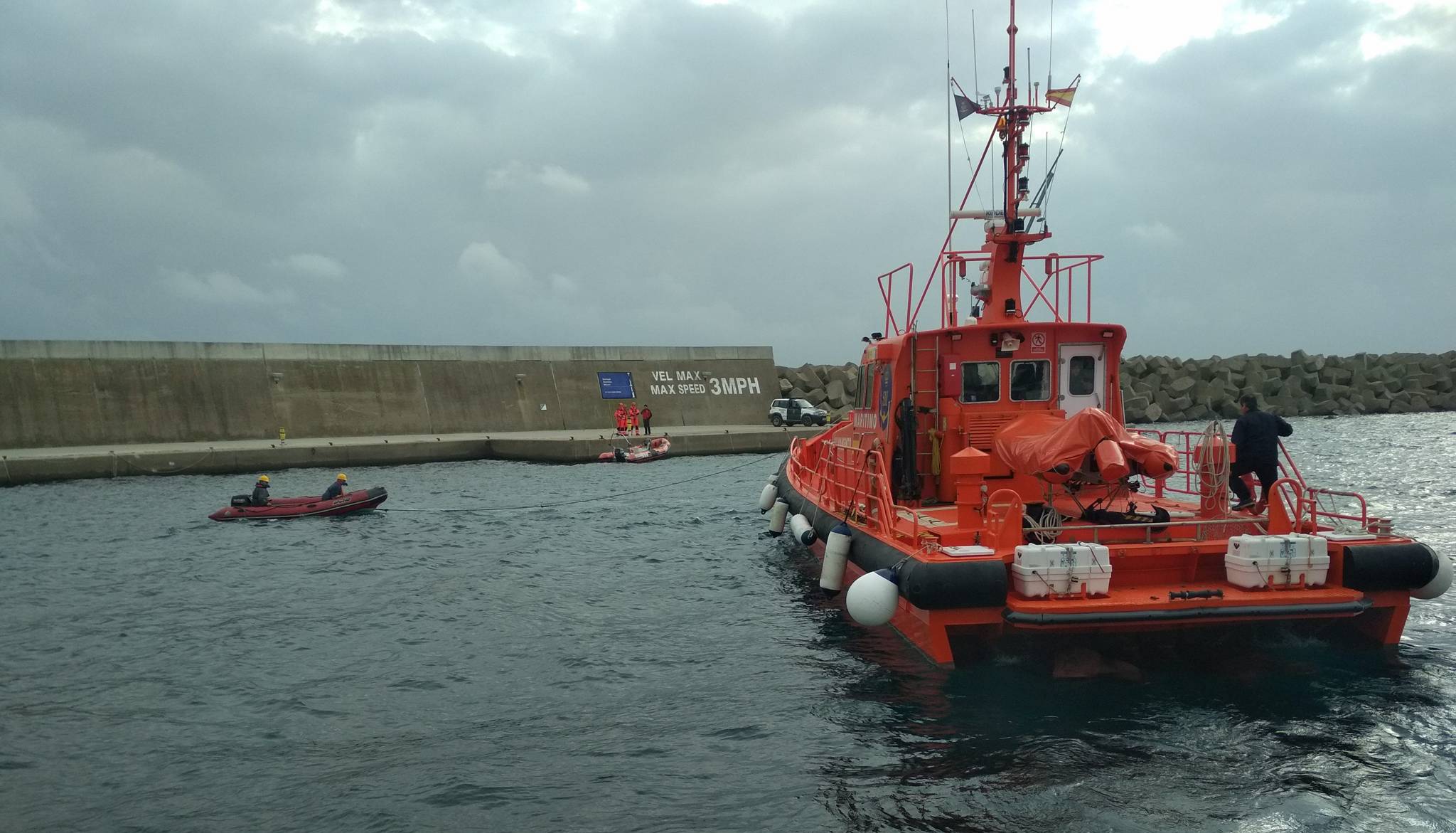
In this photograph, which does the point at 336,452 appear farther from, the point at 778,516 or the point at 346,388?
the point at 778,516

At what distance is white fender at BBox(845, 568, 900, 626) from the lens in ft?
23.7

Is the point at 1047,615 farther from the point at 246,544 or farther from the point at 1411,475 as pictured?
the point at 1411,475

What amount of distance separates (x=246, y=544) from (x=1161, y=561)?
14.3m

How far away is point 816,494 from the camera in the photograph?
40.9 ft

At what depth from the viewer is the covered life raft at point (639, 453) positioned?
29.6 metres

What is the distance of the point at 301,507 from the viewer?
18734 mm

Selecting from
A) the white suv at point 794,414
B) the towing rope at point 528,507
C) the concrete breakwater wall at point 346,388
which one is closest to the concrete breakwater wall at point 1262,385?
the white suv at point 794,414

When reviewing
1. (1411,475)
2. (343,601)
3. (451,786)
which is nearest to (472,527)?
(343,601)

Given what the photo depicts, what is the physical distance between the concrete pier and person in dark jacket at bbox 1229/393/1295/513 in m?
23.3

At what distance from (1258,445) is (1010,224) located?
3.50 metres

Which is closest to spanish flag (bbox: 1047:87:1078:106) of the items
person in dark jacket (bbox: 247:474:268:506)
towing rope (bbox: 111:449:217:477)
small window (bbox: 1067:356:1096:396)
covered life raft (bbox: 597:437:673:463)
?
small window (bbox: 1067:356:1096:396)

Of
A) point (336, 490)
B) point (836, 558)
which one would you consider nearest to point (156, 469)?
point (336, 490)

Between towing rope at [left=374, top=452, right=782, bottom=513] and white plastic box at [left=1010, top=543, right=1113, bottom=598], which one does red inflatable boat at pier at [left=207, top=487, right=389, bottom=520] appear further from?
white plastic box at [left=1010, top=543, right=1113, bottom=598]

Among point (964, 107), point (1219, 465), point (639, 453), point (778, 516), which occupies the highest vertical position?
point (964, 107)
